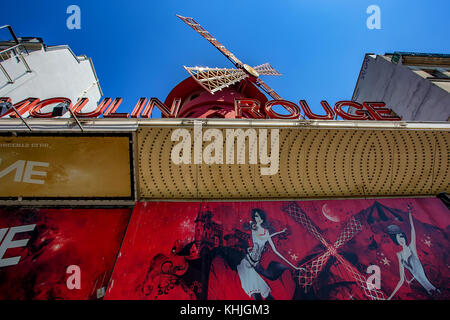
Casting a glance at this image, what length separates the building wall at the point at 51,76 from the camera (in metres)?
7.30

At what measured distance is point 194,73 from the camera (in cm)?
799

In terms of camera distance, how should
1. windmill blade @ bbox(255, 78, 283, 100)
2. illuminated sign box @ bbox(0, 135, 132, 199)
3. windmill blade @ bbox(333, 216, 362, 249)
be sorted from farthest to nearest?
1. windmill blade @ bbox(255, 78, 283, 100)
2. illuminated sign box @ bbox(0, 135, 132, 199)
3. windmill blade @ bbox(333, 216, 362, 249)

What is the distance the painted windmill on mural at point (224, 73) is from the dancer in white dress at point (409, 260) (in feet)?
20.1

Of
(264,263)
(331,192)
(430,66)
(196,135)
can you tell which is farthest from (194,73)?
(430,66)

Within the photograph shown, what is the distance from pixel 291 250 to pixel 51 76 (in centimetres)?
1080

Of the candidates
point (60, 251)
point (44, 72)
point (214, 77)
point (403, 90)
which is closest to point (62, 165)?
point (60, 251)

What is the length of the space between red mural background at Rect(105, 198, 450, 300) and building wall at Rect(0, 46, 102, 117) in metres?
6.45

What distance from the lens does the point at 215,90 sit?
793cm

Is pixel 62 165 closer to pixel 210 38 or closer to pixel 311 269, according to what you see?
pixel 311 269

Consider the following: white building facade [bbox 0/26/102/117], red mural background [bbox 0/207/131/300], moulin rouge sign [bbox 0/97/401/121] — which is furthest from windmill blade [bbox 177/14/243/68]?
red mural background [bbox 0/207/131/300]

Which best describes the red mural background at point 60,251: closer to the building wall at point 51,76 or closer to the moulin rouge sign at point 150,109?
the moulin rouge sign at point 150,109

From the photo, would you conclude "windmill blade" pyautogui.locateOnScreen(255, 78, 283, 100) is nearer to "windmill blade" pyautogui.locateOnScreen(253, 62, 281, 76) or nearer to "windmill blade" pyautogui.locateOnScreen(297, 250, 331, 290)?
"windmill blade" pyautogui.locateOnScreen(253, 62, 281, 76)

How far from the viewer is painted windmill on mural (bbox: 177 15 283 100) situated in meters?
8.25

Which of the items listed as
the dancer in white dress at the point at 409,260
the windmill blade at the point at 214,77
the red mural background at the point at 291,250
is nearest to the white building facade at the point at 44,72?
the windmill blade at the point at 214,77
